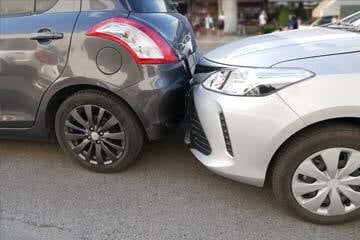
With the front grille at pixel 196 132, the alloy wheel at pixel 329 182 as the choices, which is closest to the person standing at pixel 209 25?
the front grille at pixel 196 132

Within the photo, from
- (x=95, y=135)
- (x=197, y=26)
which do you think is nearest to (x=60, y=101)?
(x=95, y=135)

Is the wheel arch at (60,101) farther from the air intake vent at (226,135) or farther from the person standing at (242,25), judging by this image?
the person standing at (242,25)

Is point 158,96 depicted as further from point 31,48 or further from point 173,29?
point 31,48

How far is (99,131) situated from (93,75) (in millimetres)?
452

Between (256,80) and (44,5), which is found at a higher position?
(44,5)

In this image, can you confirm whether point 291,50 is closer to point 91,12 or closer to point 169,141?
point 91,12

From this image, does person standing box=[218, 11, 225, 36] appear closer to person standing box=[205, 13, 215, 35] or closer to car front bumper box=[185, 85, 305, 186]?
person standing box=[205, 13, 215, 35]

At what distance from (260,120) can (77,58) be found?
1449mm

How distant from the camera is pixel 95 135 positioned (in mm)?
3029

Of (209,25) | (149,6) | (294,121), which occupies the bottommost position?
(209,25)

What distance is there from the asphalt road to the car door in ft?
1.72

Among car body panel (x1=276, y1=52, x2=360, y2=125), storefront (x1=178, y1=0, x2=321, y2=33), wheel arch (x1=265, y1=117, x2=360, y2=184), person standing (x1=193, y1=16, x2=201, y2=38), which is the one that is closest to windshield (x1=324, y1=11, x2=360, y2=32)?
car body panel (x1=276, y1=52, x2=360, y2=125)

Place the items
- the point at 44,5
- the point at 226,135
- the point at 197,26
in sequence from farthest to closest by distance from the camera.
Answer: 1. the point at 197,26
2. the point at 44,5
3. the point at 226,135

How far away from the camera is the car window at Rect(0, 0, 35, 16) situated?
304 cm
